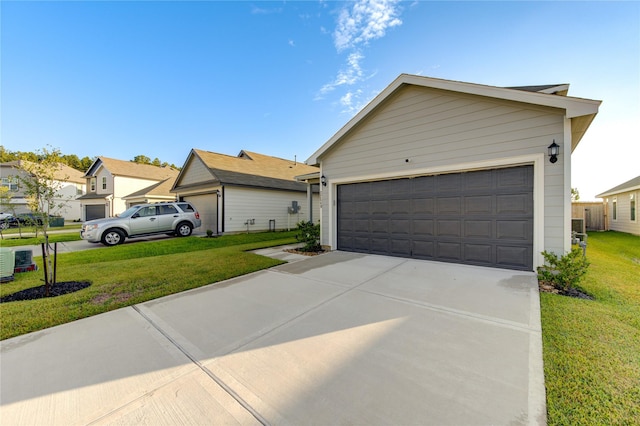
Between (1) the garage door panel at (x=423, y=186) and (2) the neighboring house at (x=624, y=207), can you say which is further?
(2) the neighboring house at (x=624, y=207)

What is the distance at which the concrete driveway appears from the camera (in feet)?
5.68

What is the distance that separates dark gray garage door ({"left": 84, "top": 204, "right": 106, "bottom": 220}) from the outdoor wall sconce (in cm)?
2974

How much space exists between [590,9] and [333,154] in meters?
7.22

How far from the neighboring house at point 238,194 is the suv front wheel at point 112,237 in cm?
414

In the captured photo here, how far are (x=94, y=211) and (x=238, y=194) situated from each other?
18.9 meters

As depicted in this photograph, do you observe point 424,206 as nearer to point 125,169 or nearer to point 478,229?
point 478,229

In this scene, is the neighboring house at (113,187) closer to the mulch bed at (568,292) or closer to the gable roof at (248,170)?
the gable roof at (248,170)

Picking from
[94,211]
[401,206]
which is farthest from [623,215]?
[94,211]

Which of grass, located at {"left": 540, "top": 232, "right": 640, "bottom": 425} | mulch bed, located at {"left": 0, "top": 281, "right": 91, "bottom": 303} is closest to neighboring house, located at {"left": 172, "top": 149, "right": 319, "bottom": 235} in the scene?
mulch bed, located at {"left": 0, "top": 281, "right": 91, "bottom": 303}

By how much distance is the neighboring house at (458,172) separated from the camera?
4.98 metres

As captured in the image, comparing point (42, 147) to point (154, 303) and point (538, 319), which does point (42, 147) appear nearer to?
point (154, 303)

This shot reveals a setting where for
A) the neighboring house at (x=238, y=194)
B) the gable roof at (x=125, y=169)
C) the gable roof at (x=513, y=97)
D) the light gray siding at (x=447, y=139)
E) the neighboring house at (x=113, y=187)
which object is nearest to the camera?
the gable roof at (x=513, y=97)

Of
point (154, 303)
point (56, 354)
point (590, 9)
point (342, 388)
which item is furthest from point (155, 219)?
point (590, 9)

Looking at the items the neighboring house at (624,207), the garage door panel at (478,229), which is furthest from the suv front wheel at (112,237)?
the neighboring house at (624,207)
